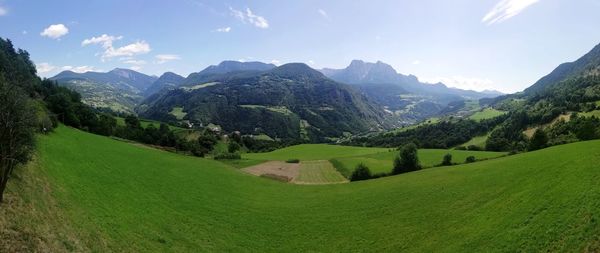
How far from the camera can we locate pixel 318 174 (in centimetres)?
11544

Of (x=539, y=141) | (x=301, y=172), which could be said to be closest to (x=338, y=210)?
(x=301, y=172)

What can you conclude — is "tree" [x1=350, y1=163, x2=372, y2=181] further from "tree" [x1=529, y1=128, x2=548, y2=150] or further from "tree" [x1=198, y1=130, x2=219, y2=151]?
"tree" [x1=198, y1=130, x2=219, y2=151]

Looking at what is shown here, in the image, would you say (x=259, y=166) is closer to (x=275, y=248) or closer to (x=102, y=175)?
(x=102, y=175)

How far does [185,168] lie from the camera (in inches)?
3494

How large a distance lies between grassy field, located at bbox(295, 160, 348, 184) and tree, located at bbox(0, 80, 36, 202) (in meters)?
72.4

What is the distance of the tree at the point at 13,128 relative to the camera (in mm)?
31531

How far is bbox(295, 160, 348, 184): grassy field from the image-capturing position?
10250cm

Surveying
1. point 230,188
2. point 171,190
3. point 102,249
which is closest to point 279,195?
point 230,188

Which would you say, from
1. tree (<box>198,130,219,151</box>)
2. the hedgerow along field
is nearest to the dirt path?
the hedgerow along field

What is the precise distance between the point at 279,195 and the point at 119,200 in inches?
1398

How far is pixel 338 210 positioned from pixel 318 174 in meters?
52.3

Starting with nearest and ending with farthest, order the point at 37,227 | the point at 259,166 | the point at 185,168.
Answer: the point at 37,227
the point at 185,168
the point at 259,166

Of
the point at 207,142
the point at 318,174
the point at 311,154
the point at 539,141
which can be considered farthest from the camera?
the point at 207,142

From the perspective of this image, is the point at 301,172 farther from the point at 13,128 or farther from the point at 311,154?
the point at 13,128
